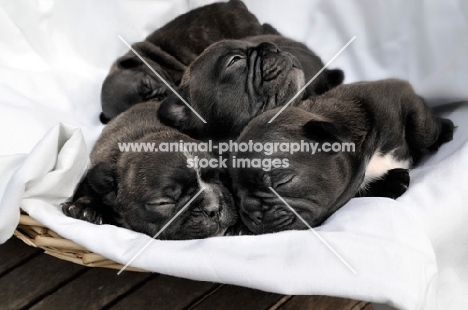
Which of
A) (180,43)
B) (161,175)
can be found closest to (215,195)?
(161,175)

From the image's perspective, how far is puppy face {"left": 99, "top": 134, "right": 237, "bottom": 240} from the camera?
1.96m

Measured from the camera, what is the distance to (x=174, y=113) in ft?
7.71

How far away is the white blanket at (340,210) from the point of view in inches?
65.9

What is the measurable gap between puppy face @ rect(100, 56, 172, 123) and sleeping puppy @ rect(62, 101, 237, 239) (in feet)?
2.46

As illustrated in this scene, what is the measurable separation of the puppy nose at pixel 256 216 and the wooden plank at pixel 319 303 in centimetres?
32

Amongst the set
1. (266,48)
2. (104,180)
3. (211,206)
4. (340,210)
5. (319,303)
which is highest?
(266,48)

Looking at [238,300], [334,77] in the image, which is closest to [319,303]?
[238,300]

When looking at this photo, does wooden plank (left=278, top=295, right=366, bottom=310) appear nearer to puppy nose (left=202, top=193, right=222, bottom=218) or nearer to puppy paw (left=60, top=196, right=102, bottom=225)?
puppy nose (left=202, top=193, right=222, bottom=218)

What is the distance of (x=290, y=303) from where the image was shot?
1706mm

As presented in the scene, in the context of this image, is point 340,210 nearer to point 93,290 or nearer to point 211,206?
point 211,206

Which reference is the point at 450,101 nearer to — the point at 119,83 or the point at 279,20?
the point at 279,20

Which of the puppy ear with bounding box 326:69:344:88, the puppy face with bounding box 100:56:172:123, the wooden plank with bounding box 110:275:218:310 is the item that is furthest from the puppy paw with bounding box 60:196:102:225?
the puppy ear with bounding box 326:69:344:88

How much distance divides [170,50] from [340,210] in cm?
168

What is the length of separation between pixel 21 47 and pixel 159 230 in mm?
1671
